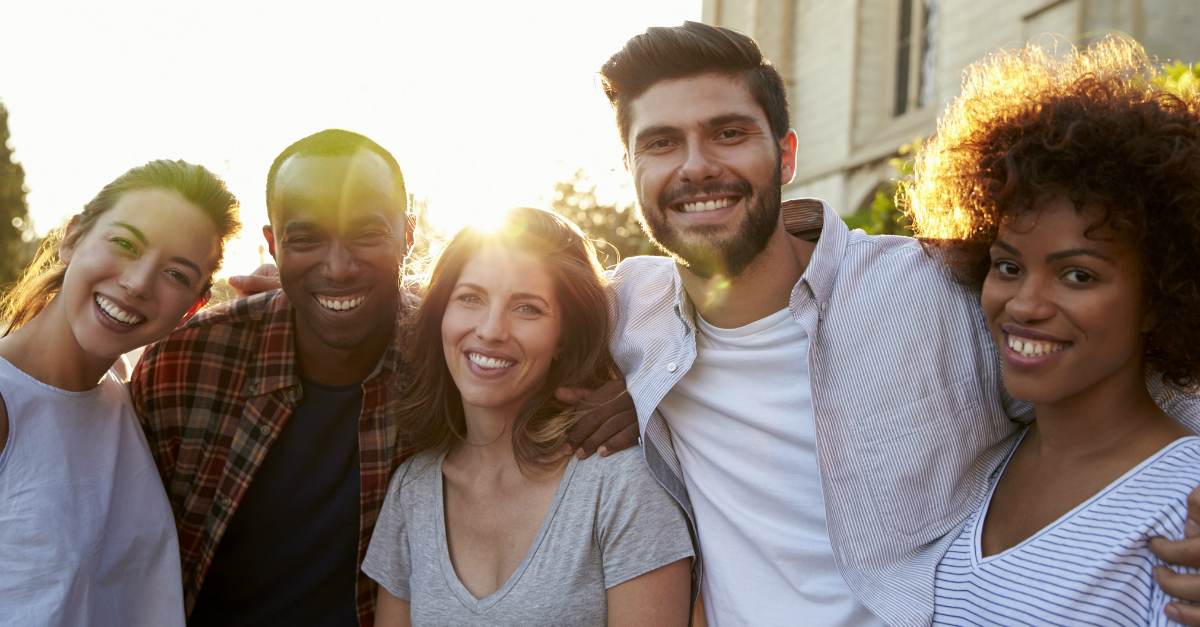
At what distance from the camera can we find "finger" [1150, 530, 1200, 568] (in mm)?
1608

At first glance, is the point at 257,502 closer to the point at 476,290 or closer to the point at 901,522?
the point at 476,290

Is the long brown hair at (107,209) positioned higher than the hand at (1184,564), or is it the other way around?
the long brown hair at (107,209)

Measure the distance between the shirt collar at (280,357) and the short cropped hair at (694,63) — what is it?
1333 mm

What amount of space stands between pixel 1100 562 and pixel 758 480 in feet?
3.25

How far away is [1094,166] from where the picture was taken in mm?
1899

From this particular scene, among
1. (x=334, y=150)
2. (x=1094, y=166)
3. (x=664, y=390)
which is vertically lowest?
(x=664, y=390)

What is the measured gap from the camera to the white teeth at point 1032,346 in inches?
75.2

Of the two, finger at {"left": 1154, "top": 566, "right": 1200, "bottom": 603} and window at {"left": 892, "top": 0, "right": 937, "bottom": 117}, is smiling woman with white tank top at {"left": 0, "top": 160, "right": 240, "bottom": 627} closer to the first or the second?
finger at {"left": 1154, "top": 566, "right": 1200, "bottom": 603}

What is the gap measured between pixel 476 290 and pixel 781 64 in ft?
46.6

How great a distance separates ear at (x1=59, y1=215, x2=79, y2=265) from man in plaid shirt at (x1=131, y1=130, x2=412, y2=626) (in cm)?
58

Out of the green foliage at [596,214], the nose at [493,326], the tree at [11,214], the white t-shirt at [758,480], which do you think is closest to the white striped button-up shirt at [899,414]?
the white t-shirt at [758,480]

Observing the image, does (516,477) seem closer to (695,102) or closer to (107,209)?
(695,102)

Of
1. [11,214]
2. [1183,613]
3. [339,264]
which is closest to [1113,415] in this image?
[1183,613]

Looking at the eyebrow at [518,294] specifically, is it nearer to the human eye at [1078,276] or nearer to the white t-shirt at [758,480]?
the white t-shirt at [758,480]
